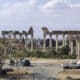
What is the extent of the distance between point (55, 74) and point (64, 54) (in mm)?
53774

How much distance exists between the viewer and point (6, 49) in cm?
6175

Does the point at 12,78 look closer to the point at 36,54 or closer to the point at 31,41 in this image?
the point at 36,54

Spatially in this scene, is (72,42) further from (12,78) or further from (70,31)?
(12,78)

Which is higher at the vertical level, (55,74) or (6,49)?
(6,49)

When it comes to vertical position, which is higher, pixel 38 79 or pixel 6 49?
pixel 6 49

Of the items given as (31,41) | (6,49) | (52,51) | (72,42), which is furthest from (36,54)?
(6,49)

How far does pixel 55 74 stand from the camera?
61625 millimetres

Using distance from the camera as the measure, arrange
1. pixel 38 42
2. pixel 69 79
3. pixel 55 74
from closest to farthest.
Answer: pixel 69 79, pixel 55 74, pixel 38 42

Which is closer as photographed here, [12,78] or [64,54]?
[12,78]

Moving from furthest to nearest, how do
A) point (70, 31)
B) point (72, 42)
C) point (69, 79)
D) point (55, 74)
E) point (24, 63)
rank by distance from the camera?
1. point (70, 31)
2. point (72, 42)
3. point (24, 63)
4. point (55, 74)
5. point (69, 79)

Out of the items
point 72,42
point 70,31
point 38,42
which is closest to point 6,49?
point 72,42

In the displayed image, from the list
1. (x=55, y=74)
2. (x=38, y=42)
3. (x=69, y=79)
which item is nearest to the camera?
(x=69, y=79)

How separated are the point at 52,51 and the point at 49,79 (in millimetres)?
59796

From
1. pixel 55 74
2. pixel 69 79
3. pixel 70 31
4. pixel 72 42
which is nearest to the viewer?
pixel 69 79
